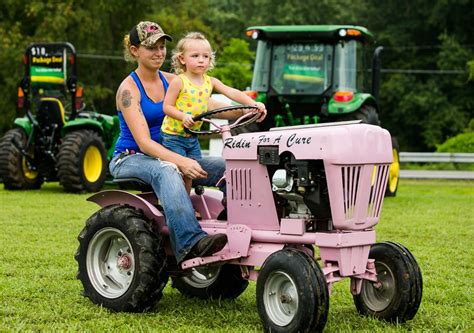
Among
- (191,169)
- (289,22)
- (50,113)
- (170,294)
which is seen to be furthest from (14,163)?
(289,22)

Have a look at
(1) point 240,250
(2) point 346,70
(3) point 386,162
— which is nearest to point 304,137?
(3) point 386,162

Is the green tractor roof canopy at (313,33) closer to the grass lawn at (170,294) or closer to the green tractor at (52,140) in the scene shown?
the green tractor at (52,140)

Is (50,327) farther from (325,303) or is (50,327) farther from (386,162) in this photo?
(386,162)

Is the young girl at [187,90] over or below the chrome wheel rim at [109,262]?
over

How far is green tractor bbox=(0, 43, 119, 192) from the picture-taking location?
14797 mm

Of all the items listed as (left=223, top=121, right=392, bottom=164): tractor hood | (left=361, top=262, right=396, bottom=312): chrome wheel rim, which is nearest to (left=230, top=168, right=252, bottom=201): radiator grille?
(left=223, top=121, right=392, bottom=164): tractor hood

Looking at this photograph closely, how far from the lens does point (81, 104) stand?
52.2 ft

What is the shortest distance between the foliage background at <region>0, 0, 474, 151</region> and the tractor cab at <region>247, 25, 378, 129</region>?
691 inches

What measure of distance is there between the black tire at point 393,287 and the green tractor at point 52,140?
9.92 metres

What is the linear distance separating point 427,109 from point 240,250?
3483 cm

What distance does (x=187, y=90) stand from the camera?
18.4 ft

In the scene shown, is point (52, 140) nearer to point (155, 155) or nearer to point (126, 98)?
point (126, 98)

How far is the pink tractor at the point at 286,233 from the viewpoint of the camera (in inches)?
188

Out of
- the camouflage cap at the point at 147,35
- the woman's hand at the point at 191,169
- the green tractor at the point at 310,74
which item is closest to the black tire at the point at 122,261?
the woman's hand at the point at 191,169
